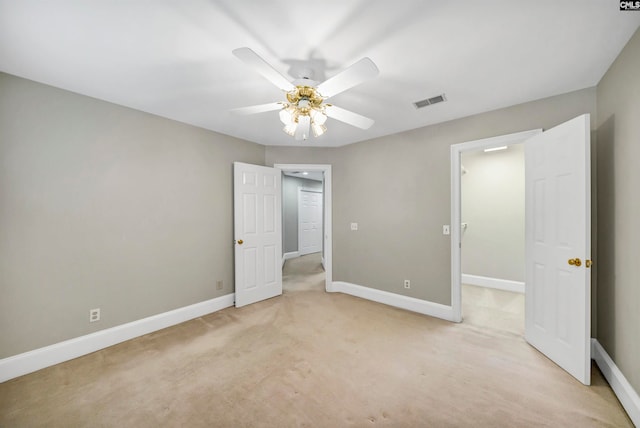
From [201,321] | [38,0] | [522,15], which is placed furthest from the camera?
[201,321]

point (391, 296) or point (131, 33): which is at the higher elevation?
point (131, 33)

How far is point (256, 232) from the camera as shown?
149 inches

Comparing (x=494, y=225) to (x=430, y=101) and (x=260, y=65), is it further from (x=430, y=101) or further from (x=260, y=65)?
(x=260, y=65)

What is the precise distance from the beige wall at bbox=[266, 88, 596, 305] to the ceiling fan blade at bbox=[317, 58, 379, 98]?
80.5 inches

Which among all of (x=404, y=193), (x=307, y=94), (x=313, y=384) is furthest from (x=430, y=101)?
(x=313, y=384)

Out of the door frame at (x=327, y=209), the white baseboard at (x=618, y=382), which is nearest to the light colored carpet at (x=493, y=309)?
the white baseboard at (x=618, y=382)

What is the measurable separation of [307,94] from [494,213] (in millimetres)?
4134

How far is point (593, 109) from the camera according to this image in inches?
90.0

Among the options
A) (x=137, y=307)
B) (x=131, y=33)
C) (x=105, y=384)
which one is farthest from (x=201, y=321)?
(x=131, y=33)

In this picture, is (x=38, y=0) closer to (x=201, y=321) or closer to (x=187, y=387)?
(x=187, y=387)

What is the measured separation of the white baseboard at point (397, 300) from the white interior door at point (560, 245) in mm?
823

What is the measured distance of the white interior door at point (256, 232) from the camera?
11.8 feet

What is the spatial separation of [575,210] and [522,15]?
4.89 ft

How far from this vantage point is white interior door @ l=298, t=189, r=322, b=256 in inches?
299
